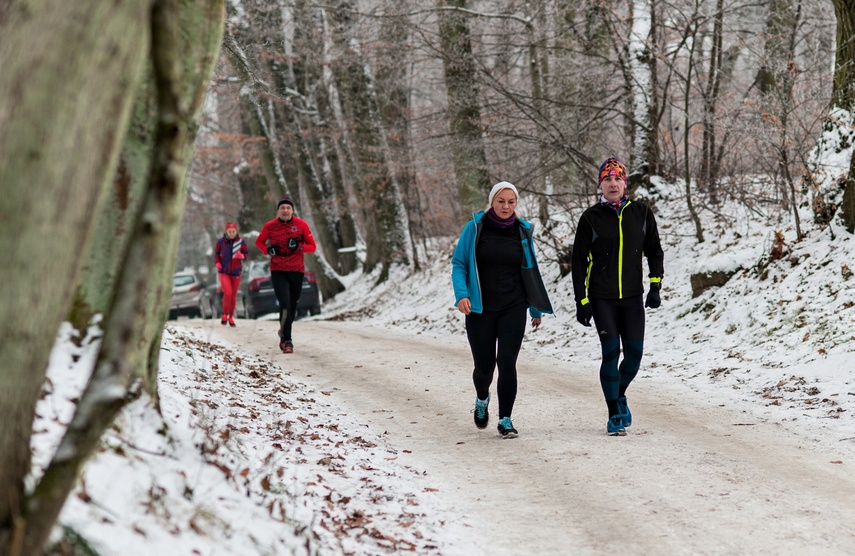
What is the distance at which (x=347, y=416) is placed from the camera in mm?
7832

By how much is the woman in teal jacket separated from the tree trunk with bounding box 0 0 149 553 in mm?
4364

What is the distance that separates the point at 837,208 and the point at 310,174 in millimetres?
19198

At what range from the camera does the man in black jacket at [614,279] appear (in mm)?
6762

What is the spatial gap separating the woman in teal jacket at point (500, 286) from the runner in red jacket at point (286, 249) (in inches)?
219

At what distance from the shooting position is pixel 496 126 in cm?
1611

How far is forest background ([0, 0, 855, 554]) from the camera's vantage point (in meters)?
2.54

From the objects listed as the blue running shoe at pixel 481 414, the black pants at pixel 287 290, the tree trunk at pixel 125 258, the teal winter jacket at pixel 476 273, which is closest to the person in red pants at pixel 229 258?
the black pants at pixel 287 290

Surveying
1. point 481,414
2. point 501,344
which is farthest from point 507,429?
point 501,344

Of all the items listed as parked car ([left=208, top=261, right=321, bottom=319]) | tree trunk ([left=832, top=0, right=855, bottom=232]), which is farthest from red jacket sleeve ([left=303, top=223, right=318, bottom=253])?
parked car ([left=208, top=261, right=321, bottom=319])

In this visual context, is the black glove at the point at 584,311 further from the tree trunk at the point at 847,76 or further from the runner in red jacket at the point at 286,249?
the runner in red jacket at the point at 286,249

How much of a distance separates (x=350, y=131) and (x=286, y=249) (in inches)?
498

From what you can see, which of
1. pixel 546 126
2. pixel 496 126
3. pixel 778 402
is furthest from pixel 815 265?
pixel 496 126

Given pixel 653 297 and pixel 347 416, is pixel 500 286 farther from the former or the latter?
pixel 347 416

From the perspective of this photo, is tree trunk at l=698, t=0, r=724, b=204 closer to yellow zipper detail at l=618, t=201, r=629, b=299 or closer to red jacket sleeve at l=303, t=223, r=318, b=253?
red jacket sleeve at l=303, t=223, r=318, b=253
